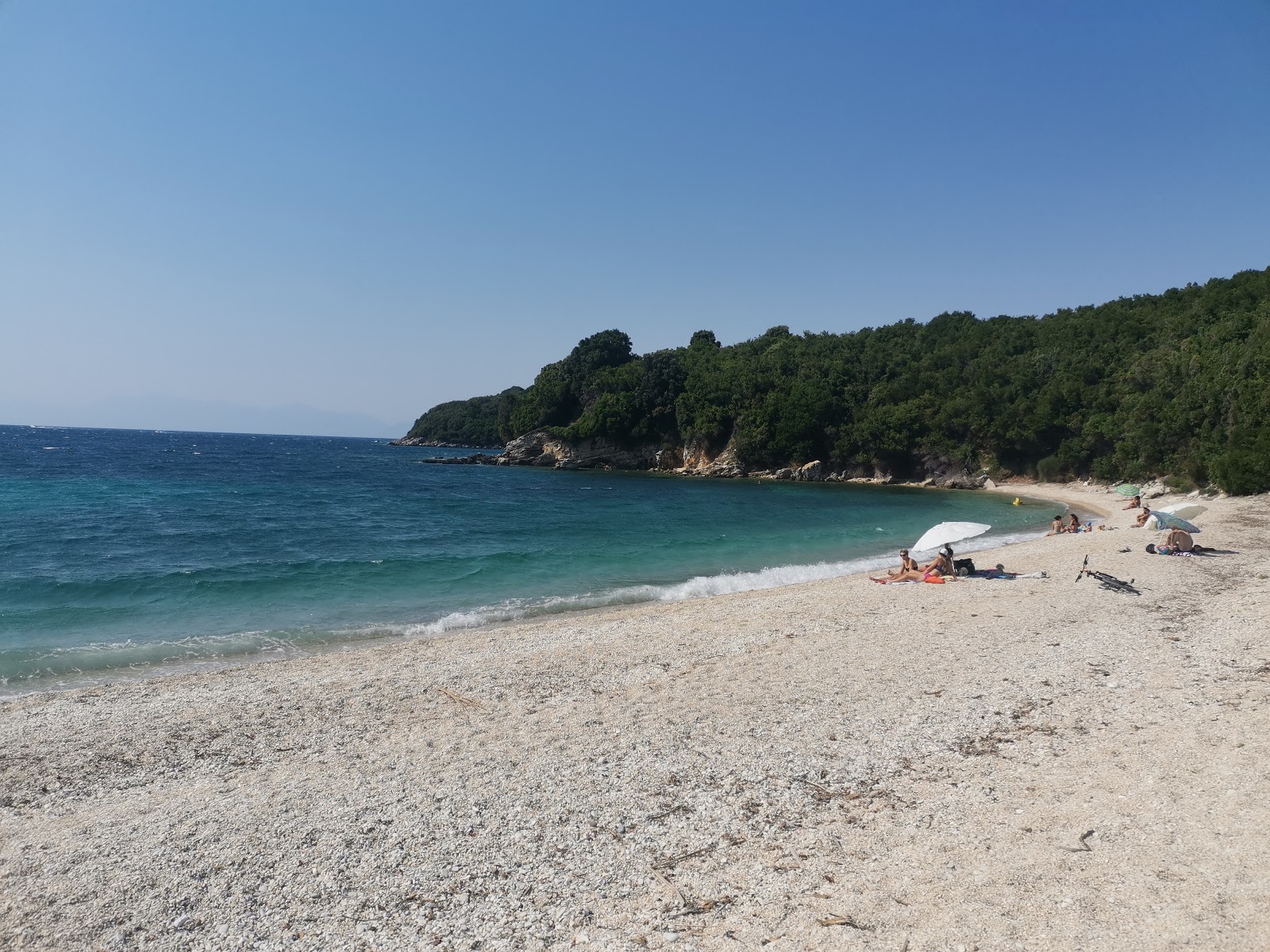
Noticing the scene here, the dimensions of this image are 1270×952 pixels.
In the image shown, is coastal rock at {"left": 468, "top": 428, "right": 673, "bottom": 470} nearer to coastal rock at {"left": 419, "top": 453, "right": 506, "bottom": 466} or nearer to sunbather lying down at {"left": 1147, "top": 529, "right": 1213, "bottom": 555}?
coastal rock at {"left": 419, "top": 453, "right": 506, "bottom": 466}

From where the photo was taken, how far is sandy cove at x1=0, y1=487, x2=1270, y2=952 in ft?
15.0

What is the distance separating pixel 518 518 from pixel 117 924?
31351 mm

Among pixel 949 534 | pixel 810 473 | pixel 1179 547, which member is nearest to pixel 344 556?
pixel 949 534

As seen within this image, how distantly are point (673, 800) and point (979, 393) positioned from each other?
2758 inches

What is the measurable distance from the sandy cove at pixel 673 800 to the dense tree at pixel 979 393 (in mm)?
34041

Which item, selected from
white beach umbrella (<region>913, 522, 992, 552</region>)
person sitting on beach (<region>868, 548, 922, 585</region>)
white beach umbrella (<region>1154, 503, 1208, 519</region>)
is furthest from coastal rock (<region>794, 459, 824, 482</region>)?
white beach umbrella (<region>913, 522, 992, 552</region>)

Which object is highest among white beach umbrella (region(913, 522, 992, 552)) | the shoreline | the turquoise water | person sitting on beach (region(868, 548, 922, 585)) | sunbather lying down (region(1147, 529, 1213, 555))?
white beach umbrella (region(913, 522, 992, 552))

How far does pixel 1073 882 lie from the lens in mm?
4617

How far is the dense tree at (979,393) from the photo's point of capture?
41.9 metres

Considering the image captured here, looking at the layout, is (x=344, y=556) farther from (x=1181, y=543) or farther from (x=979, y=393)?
(x=979, y=393)

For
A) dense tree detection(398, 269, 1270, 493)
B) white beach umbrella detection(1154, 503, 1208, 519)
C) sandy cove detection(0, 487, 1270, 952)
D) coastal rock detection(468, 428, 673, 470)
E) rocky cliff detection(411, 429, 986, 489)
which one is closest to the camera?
sandy cove detection(0, 487, 1270, 952)

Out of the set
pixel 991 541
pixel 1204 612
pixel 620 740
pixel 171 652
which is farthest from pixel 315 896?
pixel 991 541

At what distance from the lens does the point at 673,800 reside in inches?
244

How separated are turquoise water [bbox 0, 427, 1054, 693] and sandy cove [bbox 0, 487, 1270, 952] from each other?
410cm
